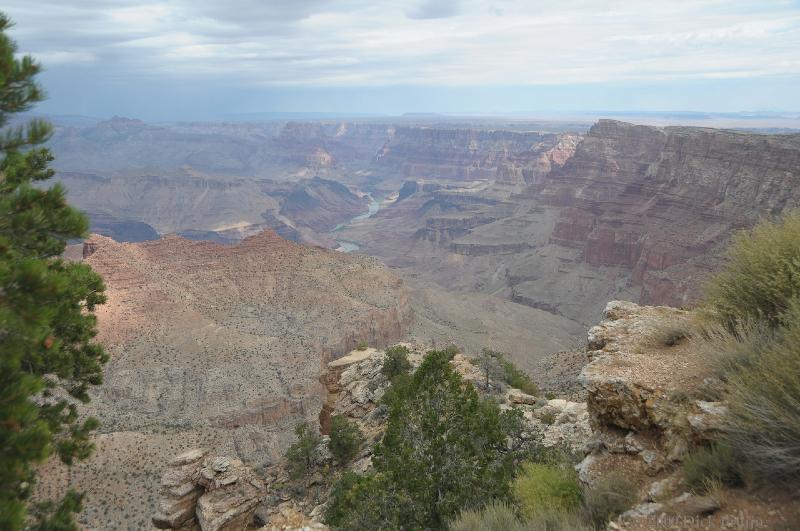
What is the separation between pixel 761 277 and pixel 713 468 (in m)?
3.67

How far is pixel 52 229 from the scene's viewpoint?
745cm

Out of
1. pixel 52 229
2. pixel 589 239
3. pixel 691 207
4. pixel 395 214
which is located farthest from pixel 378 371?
pixel 395 214

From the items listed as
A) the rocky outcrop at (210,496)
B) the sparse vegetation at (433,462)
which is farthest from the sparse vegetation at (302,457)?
the sparse vegetation at (433,462)

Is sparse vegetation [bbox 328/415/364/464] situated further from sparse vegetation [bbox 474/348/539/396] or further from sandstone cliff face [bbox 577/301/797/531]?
sandstone cliff face [bbox 577/301/797/531]

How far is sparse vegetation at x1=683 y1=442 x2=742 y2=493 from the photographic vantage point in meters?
6.00

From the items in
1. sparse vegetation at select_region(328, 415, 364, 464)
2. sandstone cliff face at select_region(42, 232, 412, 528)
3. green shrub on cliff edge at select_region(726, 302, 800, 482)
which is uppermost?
green shrub on cliff edge at select_region(726, 302, 800, 482)

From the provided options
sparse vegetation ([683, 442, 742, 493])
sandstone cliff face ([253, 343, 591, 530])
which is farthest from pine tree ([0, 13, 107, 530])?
sparse vegetation ([683, 442, 742, 493])

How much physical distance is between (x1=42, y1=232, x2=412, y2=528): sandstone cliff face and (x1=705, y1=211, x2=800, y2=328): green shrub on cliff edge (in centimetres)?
2314

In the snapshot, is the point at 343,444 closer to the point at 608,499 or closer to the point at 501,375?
the point at 501,375

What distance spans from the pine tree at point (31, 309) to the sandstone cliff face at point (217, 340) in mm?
14737

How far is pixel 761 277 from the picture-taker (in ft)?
27.0

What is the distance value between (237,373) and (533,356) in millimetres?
29783

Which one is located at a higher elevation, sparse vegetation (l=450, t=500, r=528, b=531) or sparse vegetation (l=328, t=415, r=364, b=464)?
sparse vegetation (l=450, t=500, r=528, b=531)

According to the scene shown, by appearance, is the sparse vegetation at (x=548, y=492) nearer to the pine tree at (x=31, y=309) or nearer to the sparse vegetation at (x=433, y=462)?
the sparse vegetation at (x=433, y=462)
